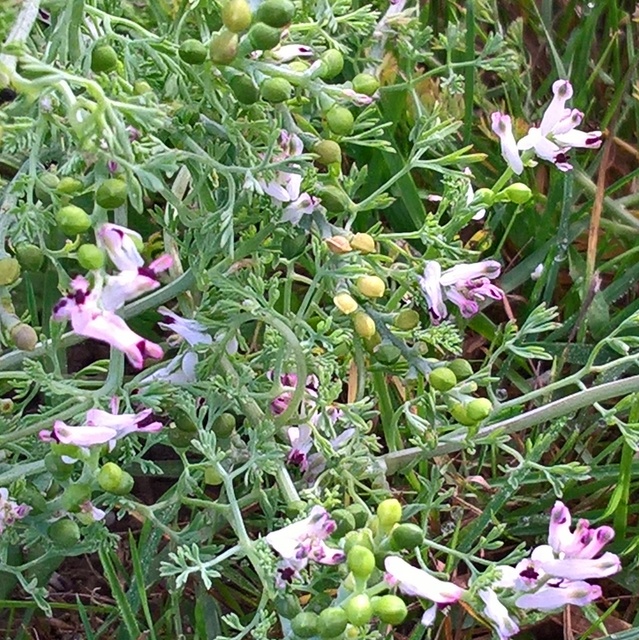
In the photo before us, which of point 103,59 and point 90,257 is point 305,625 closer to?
point 90,257

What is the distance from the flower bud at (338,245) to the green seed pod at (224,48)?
0.87ft

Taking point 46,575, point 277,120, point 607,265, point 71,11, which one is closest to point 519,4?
point 607,265

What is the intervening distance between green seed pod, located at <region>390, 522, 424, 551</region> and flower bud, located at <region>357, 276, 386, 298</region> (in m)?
0.29

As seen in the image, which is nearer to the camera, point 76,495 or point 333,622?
point 333,622

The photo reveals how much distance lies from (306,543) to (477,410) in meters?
0.28

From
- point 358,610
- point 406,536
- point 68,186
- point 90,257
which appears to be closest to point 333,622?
point 358,610

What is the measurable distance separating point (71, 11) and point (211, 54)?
164mm

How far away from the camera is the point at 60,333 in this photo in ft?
4.11

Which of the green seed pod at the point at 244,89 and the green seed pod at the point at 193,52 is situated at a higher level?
the green seed pod at the point at 193,52

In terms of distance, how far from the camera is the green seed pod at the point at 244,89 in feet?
3.66

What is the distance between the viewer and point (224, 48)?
1073 mm

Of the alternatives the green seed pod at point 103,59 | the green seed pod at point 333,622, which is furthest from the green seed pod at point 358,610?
the green seed pod at point 103,59

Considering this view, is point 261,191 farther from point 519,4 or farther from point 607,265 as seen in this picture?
point 519,4

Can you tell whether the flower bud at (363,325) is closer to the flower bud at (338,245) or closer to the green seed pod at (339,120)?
the flower bud at (338,245)
